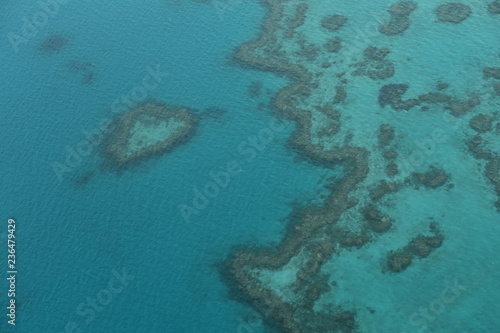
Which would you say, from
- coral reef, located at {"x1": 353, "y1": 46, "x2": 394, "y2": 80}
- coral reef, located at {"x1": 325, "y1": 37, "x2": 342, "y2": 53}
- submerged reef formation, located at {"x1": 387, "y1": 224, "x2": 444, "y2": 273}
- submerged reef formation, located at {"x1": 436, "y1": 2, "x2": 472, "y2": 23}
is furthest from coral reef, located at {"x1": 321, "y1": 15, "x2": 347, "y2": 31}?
submerged reef formation, located at {"x1": 387, "y1": 224, "x2": 444, "y2": 273}

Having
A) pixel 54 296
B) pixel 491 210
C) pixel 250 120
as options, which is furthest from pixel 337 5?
pixel 54 296

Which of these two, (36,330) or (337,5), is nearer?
(36,330)

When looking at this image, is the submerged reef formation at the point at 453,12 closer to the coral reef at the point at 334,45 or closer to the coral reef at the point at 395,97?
the coral reef at the point at 334,45

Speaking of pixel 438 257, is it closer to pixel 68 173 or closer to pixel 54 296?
pixel 54 296

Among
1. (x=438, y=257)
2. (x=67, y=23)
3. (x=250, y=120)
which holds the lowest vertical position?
(x=438, y=257)

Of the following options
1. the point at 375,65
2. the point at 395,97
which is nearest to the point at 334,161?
the point at 395,97

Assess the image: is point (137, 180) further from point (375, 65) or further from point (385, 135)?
point (375, 65)

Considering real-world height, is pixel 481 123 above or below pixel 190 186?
below
